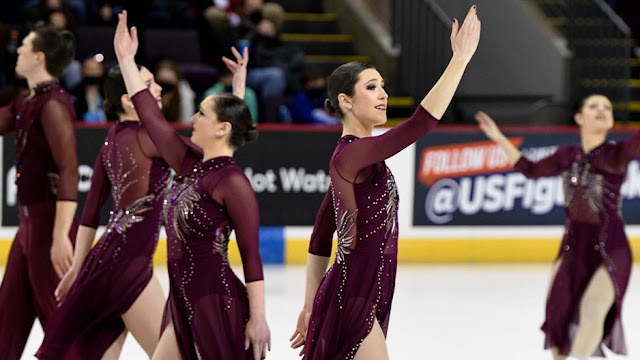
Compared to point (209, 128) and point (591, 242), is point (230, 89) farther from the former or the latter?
point (209, 128)

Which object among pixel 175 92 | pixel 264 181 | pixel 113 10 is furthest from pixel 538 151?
pixel 113 10

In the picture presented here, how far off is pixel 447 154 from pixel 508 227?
880 mm

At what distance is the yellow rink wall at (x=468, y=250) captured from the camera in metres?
9.87

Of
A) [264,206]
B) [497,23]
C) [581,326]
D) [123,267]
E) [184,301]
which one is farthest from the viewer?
[497,23]

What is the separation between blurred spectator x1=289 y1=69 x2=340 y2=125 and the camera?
414 inches

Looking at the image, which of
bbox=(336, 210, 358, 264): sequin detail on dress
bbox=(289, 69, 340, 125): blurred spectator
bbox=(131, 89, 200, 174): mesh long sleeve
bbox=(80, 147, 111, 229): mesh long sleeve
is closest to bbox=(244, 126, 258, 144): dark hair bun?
bbox=(131, 89, 200, 174): mesh long sleeve

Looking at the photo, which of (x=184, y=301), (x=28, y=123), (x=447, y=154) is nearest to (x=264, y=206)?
(x=447, y=154)

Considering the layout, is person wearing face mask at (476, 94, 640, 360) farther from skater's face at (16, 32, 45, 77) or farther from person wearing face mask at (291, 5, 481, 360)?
skater's face at (16, 32, 45, 77)

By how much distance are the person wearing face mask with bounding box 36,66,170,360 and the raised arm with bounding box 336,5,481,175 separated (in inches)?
50.2

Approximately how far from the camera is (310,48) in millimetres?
13617

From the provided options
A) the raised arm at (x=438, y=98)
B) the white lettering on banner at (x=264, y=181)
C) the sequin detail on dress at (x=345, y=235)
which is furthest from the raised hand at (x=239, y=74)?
the white lettering on banner at (x=264, y=181)

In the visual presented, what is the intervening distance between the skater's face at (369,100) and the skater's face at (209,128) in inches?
17.6

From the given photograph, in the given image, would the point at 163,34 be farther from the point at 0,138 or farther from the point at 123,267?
the point at 123,267

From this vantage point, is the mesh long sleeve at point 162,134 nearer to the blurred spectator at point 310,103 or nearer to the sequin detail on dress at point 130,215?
the sequin detail on dress at point 130,215
